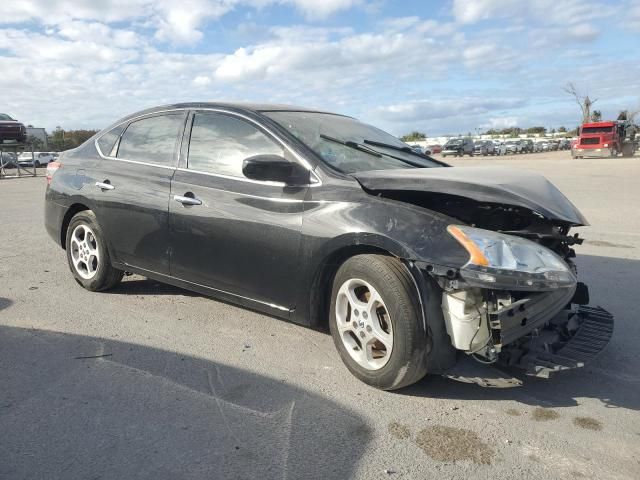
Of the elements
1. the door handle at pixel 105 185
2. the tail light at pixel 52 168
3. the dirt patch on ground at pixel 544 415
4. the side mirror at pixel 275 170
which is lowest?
the dirt patch on ground at pixel 544 415

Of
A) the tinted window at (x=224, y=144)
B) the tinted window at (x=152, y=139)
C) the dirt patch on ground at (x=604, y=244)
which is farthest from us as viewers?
the dirt patch on ground at (x=604, y=244)

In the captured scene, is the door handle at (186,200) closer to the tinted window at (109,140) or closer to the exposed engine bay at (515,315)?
the tinted window at (109,140)

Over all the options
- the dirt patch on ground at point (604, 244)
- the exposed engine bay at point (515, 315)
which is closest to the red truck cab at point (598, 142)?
the dirt patch on ground at point (604, 244)

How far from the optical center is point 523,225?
3531 millimetres

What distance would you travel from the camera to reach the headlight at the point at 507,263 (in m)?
2.93

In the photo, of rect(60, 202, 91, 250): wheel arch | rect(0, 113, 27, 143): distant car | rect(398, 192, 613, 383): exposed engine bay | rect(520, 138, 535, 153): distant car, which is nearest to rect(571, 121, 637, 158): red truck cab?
rect(520, 138, 535, 153): distant car

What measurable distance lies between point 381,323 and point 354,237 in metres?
0.54

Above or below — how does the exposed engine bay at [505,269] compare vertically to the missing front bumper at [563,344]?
above

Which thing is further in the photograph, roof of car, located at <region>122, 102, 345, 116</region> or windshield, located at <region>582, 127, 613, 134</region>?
windshield, located at <region>582, 127, 613, 134</region>

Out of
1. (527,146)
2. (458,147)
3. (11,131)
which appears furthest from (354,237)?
(527,146)

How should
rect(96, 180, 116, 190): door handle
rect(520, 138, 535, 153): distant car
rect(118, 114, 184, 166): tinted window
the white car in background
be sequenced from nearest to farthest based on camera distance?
1. rect(118, 114, 184, 166): tinted window
2. rect(96, 180, 116, 190): door handle
3. the white car in background
4. rect(520, 138, 535, 153): distant car

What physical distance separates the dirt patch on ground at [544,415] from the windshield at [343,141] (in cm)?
186

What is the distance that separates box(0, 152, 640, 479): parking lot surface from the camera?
8.60 ft

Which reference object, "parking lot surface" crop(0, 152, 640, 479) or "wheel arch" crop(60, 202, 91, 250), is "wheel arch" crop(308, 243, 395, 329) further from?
"wheel arch" crop(60, 202, 91, 250)
